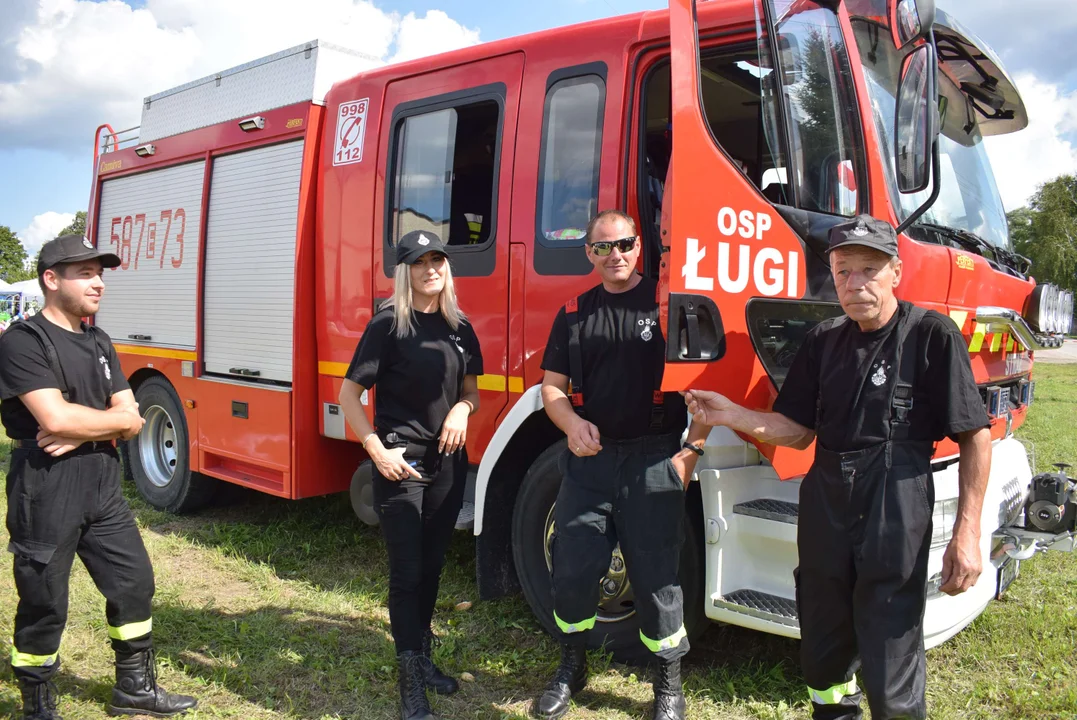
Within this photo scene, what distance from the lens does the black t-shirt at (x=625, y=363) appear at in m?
2.88

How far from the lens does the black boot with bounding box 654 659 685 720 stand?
297 centimetres

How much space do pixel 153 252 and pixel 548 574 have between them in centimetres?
399

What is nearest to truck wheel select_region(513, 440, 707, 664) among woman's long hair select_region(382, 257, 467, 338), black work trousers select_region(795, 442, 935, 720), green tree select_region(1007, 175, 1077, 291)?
woman's long hair select_region(382, 257, 467, 338)

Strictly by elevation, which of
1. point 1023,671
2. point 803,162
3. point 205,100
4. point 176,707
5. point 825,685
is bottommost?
point 176,707

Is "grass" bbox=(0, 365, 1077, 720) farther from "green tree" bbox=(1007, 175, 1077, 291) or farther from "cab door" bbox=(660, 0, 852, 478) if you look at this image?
"green tree" bbox=(1007, 175, 1077, 291)

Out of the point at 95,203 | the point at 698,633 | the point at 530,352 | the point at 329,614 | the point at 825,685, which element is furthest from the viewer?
the point at 95,203

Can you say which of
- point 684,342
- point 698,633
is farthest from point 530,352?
point 698,633

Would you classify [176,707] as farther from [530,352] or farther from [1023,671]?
[1023,671]

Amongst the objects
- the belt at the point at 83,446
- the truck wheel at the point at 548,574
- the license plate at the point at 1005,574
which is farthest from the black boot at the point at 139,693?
the license plate at the point at 1005,574

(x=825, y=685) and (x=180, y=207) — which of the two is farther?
(x=180, y=207)

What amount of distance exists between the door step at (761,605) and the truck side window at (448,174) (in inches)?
74.3

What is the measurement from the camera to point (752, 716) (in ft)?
10.2

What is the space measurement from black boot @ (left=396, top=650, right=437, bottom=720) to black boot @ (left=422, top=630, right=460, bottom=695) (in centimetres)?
11

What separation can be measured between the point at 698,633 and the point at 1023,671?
1354 millimetres
